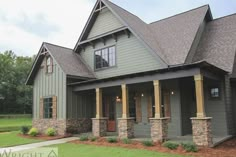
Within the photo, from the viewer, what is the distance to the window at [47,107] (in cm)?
1673

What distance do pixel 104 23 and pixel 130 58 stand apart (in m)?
3.47

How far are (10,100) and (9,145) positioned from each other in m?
36.4

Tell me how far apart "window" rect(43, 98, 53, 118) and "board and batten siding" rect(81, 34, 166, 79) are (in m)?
3.73

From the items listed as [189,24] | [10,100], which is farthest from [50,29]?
[189,24]

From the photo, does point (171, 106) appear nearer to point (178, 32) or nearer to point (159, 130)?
point (159, 130)

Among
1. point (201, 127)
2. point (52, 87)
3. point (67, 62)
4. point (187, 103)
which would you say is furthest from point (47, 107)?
point (201, 127)

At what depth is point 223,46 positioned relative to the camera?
13.7 metres

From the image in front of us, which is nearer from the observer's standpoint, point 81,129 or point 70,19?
point 81,129

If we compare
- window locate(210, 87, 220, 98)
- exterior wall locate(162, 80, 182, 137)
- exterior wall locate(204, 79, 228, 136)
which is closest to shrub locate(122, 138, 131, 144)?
exterior wall locate(162, 80, 182, 137)

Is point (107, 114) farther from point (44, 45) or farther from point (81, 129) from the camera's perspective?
point (44, 45)

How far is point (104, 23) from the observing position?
16.7m

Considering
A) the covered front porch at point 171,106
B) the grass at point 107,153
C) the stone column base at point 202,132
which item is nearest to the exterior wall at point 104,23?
the covered front porch at point 171,106

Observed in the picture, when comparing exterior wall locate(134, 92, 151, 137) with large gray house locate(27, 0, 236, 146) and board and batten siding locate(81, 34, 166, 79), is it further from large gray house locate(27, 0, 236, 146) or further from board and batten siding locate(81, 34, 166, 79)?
board and batten siding locate(81, 34, 166, 79)

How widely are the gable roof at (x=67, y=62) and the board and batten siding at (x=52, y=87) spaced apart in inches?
14.6
